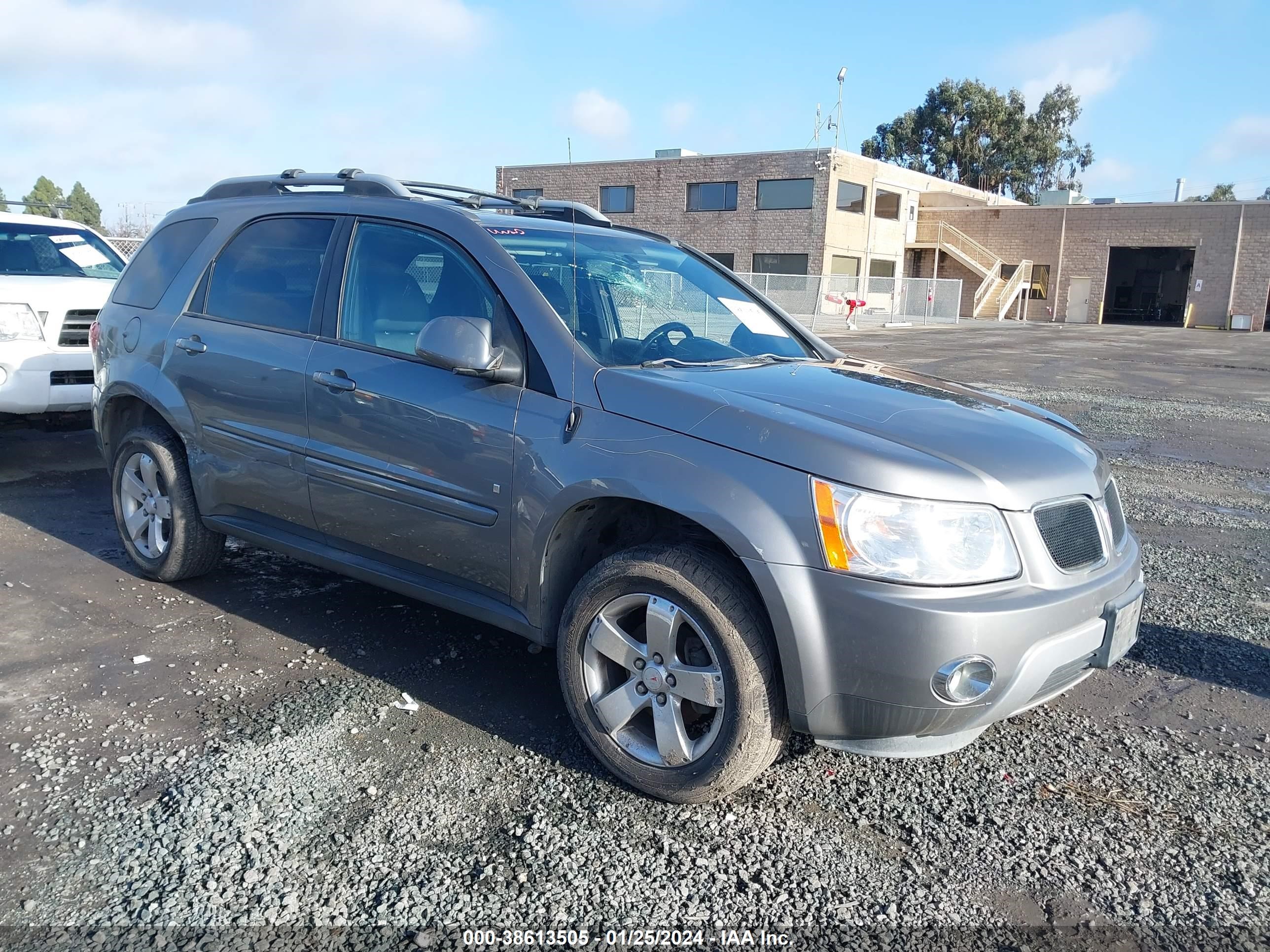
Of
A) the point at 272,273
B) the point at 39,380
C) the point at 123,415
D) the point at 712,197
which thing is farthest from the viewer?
the point at 712,197

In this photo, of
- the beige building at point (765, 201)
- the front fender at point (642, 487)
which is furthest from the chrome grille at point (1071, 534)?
the beige building at point (765, 201)

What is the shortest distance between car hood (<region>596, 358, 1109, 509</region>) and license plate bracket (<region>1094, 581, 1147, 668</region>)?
360 millimetres

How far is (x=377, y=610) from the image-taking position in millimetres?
4828

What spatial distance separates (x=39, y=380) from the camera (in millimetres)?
7027

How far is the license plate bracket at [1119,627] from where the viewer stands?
3.09 m

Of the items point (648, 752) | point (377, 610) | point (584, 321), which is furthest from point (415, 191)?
point (648, 752)

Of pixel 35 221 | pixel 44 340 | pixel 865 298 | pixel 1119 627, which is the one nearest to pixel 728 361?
pixel 1119 627

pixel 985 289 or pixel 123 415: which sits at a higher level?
pixel 985 289

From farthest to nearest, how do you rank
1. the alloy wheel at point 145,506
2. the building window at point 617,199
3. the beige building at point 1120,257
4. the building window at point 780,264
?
1. the building window at point 617,199
2. the beige building at point 1120,257
3. the building window at point 780,264
4. the alloy wheel at point 145,506

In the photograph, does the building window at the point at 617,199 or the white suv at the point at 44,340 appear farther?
the building window at the point at 617,199

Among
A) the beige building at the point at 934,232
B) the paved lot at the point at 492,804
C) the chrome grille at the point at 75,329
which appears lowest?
the paved lot at the point at 492,804

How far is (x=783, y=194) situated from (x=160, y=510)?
1502 inches

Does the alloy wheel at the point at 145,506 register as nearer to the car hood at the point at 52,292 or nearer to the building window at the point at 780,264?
the car hood at the point at 52,292

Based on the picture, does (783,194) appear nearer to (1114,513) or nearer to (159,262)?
(159,262)
